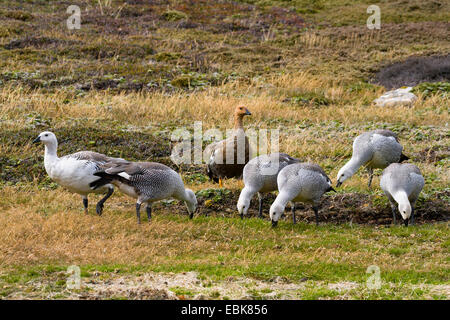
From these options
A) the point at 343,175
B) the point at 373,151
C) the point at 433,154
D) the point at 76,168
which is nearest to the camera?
the point at 76,168

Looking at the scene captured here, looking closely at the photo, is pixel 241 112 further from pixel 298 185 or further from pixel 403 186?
pixel 403 186

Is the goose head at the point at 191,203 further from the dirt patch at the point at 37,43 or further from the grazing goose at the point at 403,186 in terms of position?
the dirt patch at the point at 37,43

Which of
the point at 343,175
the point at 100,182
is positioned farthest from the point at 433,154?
the point at 100,182

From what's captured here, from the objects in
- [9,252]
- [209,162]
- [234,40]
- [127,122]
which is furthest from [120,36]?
[9,252]

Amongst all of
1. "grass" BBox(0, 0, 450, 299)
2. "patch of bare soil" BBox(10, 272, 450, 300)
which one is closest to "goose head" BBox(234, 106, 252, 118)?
"grass" BBox(0, 0, 450, 299)

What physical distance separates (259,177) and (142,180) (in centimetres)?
212

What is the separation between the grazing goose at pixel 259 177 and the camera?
11.1 meters

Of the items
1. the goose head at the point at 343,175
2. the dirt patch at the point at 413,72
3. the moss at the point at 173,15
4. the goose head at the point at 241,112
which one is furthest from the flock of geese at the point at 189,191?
the moss at the point at 173,15

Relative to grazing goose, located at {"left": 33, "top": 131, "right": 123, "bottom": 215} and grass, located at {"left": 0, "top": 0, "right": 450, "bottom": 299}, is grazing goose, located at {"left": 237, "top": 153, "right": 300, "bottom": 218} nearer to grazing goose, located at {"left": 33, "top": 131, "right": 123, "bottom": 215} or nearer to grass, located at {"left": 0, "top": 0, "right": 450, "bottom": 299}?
grass, located at {"left": 0, "top": 0, "right": 450, "bottom": 299}

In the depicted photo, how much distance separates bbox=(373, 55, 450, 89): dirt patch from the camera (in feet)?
81.8

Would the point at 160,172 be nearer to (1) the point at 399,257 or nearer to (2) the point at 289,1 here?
(1) the point at 399,257

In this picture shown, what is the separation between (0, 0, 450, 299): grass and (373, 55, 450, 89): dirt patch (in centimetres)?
70

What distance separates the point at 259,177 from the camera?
436 inches

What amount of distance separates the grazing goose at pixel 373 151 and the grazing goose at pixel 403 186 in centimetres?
122
